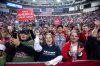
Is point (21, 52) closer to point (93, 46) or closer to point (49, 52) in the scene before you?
point (49, 52)

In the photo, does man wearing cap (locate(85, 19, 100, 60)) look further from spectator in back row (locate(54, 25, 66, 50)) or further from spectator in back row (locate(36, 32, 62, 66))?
spectator in back row (locate(54, 25, 66, 50))

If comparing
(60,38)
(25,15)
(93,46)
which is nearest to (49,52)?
(93,46)

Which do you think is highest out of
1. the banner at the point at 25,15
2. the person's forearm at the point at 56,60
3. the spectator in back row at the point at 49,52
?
the banner at the point at 25,15

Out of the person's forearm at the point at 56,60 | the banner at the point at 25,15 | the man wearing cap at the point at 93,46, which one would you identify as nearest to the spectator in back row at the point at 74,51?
the man wearing cap at the point at 93,46

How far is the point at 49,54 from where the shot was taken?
5.68 meters

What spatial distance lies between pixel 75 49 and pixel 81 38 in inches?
114

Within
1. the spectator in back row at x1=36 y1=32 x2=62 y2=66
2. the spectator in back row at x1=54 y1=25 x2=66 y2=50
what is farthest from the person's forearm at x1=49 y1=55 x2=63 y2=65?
the spectator in back row at x1=54 y1=25 x2=66 y2=50

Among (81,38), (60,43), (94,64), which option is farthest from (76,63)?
(81,38)

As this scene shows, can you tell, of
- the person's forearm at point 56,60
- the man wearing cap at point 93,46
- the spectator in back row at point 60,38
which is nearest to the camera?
the person's forearm at point 56,60

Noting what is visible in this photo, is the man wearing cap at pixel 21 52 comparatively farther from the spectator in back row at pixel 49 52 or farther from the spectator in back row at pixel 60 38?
the spectator in back row at pixel 60 38

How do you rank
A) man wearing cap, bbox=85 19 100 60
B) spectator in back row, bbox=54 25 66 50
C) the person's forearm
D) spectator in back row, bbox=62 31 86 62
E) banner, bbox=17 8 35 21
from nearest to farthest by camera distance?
1. the person's forearm
2. man wearing cap, bbox=85 19 100 60
3. spectator in back row, bbox=62 31 86 62
4. spectator in back row, bbox=54 25 66 50
5. banner, bbox=17 8 35 21

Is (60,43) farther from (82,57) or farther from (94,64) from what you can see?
(94,64)

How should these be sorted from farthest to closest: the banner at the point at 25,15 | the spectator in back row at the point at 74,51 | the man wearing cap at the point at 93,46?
the banner at the point at 25,15 < the spectator in back row at the point at 74,51 < the man wearing cap at the point at 93,46

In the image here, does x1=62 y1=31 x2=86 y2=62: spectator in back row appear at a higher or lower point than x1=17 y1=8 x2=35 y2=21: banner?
lower
